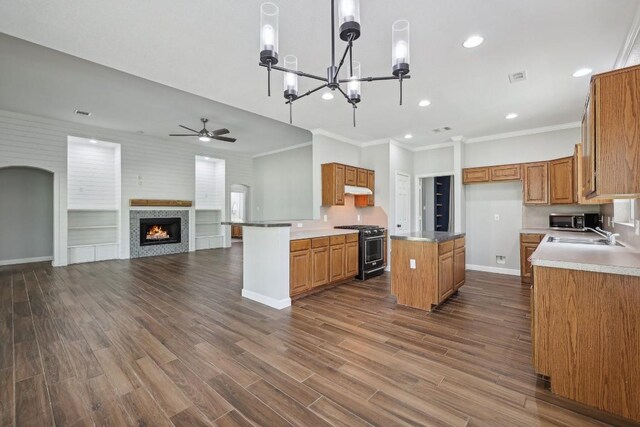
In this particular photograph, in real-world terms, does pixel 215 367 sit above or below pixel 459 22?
below

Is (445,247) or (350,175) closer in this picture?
(445,247)

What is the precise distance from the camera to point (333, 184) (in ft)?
17.6

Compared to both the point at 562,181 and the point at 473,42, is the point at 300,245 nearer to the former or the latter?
the point at 473,42

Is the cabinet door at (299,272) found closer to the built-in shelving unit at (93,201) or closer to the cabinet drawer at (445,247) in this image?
the cabinet drawer at (445,247)

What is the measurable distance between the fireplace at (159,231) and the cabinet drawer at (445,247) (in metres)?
7.26

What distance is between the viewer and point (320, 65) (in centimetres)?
298

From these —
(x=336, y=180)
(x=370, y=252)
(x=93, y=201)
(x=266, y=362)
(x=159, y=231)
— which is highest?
(x=336, y=180)

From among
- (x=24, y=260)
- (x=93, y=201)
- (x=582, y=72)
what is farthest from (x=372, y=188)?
(x=24, y=260)

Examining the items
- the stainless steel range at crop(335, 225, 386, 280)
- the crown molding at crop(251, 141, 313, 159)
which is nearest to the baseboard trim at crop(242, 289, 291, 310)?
the stainless steel range at crop(335, 225, 386, 280)

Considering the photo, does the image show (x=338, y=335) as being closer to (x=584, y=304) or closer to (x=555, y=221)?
(x=584, y=304)

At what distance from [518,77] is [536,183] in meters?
2.70

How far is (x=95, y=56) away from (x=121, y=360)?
2.84m

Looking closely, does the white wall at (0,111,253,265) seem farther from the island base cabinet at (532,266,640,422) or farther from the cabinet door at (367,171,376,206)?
the island base cabinet at (532,266,640,422)

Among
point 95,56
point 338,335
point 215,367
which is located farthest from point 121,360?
Answer: point 95,56
